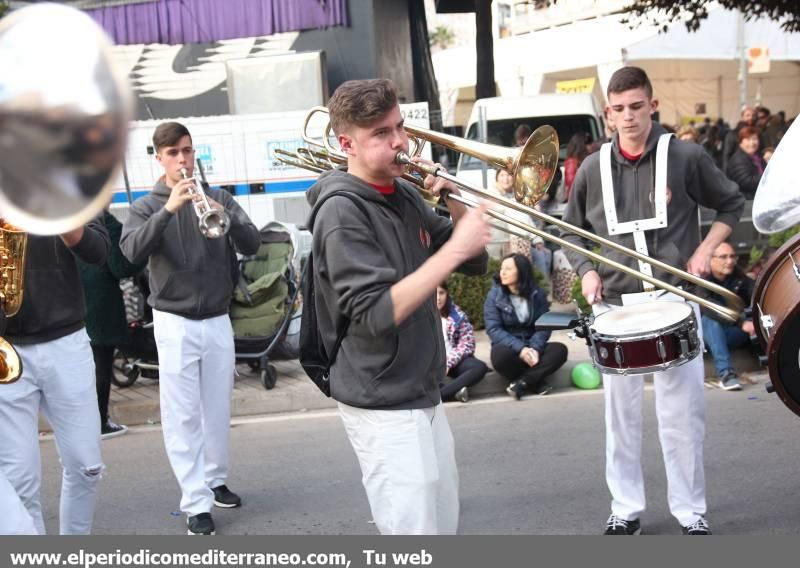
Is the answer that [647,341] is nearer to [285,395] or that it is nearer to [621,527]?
[621,527]

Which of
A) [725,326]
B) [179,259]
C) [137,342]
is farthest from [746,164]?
[179,259]

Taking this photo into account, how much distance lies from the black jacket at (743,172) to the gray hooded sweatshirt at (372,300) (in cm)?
751

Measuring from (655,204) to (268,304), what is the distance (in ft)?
13.6

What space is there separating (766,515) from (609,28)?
10.2 m

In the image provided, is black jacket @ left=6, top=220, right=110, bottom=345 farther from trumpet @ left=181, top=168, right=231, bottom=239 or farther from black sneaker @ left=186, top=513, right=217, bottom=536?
black sneaker @ left=186, top=513, right=217, bottom=536

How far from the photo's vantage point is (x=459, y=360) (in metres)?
7.52

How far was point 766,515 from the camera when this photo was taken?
16.0 feet

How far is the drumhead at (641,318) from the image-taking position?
160 inches

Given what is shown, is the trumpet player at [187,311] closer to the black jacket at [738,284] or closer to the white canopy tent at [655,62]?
the black jacket at [738,284]

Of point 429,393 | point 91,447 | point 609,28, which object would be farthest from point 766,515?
point 609,28

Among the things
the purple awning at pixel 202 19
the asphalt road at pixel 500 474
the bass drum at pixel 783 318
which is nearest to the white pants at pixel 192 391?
the asphalt road at pixel 500 474

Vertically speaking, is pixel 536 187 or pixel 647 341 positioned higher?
pixel 536 187

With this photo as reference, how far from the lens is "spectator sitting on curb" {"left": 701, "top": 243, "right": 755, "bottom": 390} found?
23.8 ft

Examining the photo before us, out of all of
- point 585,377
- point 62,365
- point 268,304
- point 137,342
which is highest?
point 62,365
